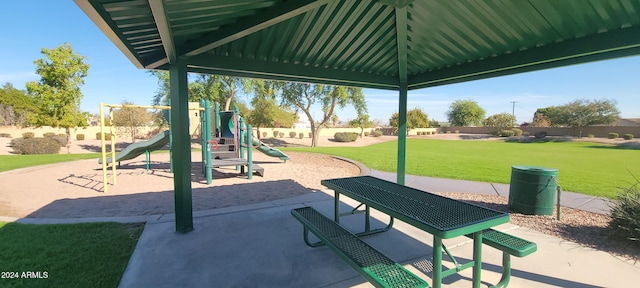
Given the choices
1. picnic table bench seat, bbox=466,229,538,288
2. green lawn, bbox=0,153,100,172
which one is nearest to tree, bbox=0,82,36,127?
green lawn, bbox=0,153,100,172

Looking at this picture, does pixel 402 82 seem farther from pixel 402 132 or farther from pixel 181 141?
pixel 181 141

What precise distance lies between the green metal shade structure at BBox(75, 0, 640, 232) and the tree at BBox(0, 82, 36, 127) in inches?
1771

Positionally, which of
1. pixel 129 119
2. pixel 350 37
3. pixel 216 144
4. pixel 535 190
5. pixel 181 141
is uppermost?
pixel 350 37

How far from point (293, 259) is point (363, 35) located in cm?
348

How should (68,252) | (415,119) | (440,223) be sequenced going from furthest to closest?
(415,119), (68,252), (440,223)

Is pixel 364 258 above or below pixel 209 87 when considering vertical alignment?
below

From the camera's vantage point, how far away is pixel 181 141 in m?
3.98

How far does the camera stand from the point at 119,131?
83.9 feet

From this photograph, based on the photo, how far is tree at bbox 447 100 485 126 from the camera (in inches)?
2778

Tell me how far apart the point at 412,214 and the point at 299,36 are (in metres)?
3.07

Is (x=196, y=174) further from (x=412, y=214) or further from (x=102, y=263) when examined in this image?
(x=412, y=214)

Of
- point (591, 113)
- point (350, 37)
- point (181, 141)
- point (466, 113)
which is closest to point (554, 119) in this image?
point (591, 113)

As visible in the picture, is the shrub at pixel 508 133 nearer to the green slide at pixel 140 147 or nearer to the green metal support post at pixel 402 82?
the green metal support post at pixel 402 82

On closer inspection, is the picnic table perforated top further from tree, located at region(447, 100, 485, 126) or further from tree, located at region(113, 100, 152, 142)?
tree, located at region(447, 100, 485, 126)
